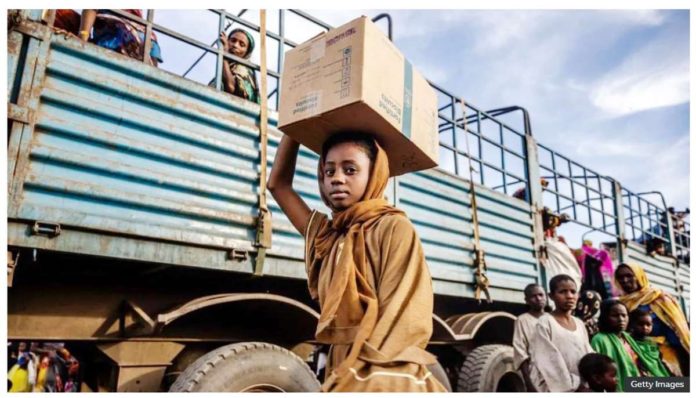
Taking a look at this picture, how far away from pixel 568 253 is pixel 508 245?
819 mm

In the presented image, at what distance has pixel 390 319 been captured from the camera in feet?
3.40

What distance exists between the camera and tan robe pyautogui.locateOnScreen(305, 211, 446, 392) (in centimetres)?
99

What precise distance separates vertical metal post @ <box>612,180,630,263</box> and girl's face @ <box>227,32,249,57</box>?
4857 mm

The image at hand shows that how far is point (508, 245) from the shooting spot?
441 cm

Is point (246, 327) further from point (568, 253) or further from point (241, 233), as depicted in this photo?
point (568, 253)

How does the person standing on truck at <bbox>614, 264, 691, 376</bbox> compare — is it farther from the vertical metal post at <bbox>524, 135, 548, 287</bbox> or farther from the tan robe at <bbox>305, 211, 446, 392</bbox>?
the tan robe at <bbox>305, 211, 446, 392</bbox>

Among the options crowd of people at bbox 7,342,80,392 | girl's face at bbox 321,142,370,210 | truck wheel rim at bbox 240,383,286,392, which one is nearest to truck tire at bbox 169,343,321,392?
truck wheel rim at bbox 240,383,286,392

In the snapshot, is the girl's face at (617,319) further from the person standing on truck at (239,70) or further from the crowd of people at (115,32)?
the crowd of people at (115,32)

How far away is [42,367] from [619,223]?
276 inches

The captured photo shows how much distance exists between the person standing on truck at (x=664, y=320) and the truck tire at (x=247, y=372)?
3.09 m

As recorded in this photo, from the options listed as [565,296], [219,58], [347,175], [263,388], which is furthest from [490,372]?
[347,175]

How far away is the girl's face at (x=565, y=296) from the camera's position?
342 cm

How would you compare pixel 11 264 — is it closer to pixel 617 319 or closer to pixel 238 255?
pixel 238 255

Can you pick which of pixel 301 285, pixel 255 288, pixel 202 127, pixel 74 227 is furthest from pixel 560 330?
pixel 74 227
